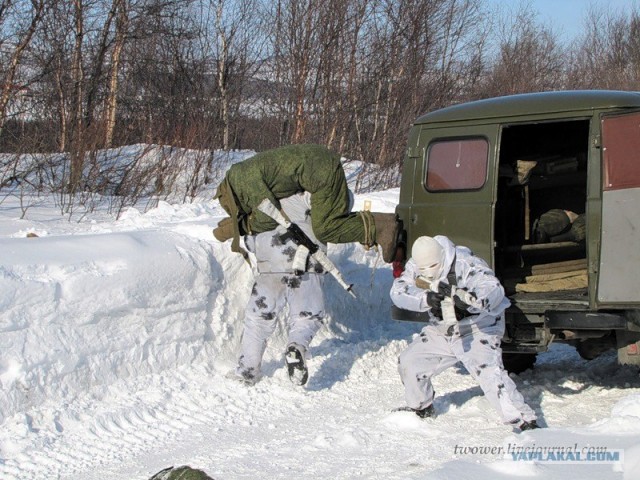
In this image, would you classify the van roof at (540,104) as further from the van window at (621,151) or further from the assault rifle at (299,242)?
the assault rifle at (299,242)

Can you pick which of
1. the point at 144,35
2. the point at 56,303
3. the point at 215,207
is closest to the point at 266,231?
the point at 56,303

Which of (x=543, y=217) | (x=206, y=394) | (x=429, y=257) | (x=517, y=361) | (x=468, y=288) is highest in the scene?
(x=543, y=217)

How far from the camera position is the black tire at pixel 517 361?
696cm

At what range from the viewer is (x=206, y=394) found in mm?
6094

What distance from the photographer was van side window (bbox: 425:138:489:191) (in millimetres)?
6414

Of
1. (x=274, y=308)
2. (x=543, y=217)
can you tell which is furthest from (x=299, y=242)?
(x=543, y=217)

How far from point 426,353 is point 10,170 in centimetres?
792

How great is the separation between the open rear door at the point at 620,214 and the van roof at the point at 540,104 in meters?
0.16

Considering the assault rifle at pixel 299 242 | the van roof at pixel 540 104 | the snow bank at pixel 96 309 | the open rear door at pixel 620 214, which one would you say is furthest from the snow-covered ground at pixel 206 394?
the van roof at pixel 540 104

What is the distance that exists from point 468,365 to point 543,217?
314 cm

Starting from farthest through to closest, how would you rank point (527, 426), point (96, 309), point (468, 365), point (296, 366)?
point (296, 366), point (96, 309), point (468, 365), point (527, 426)

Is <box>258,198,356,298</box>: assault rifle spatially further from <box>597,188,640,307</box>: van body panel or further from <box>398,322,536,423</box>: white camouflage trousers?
<box>597,188,640,307</box>: van body panel

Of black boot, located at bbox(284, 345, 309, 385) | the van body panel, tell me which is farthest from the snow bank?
the van body panel

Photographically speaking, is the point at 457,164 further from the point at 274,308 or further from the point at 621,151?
the point at 274,308
